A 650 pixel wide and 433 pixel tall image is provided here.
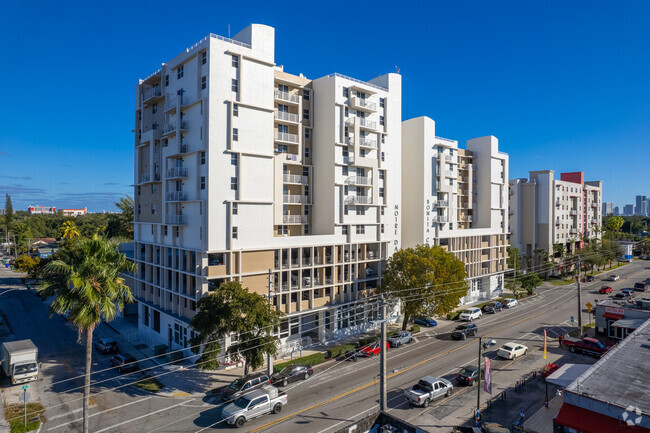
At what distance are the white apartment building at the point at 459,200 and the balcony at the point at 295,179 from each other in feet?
63.7

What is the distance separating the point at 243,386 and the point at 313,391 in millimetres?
5715

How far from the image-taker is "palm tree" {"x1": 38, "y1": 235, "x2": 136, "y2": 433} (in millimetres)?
20516

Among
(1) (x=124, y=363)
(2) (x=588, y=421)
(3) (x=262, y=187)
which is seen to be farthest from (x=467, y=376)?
(1) (x=124, y=363)

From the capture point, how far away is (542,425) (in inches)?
984

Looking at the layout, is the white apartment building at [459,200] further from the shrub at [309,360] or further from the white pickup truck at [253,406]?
the white pickup truck at [253,406]

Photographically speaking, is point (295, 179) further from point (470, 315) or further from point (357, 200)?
point (470, 315)

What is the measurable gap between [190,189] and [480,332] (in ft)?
123

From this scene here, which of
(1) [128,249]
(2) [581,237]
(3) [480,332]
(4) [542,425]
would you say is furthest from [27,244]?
(2) [581,237]

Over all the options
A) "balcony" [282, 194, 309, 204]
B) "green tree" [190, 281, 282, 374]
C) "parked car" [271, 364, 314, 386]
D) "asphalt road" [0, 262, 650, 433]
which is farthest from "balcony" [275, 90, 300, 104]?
"asphalt road" [0, 262, 650, 433]

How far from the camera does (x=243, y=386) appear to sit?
2927 centimetres

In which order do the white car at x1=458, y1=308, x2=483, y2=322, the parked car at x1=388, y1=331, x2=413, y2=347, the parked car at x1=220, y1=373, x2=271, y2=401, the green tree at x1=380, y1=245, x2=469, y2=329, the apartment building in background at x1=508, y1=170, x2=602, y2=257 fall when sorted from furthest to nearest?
the apartment building in background at x1=508, y1=170, x2=602, y2=257
the white car at x1=458, y1=308, x2=483, y2=322
the green tree at x1=380, y1=245, x2=469, y2=329
the parked car at x1=388, y1=331, x2=413, y2=347
the parked car at x1=220, y1=373, x2=271, y2=401

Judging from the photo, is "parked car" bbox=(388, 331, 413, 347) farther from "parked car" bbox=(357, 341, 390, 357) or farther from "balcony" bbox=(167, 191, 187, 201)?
"balcony" bbox=(167, 191, 187, 201)

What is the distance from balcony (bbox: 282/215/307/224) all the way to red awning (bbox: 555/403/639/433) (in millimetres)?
31585

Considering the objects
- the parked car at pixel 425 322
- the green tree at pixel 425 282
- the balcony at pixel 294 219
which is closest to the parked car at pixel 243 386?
the green tree at pixel 425 282
